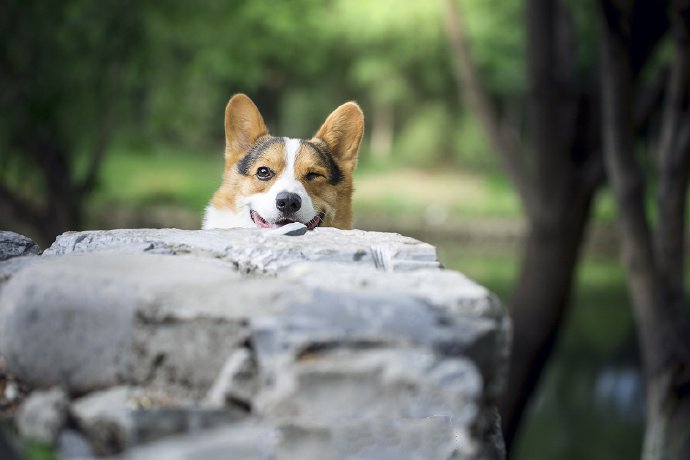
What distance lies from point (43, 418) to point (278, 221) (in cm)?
195

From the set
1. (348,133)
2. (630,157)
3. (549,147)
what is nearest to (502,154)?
(549,147)

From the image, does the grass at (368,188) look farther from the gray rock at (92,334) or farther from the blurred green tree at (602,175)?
the gray rock at (92,334)

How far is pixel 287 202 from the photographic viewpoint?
3.80m

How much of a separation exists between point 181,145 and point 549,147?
19.6 meters

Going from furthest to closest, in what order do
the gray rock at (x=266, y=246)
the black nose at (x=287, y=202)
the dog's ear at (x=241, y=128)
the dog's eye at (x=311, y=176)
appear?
the dog's ear at (x=241, y=128) < the dog's eye at (x=311, y=176) < the black nose at (x=287, y=202) < the gray rock at (x=266, y=246)

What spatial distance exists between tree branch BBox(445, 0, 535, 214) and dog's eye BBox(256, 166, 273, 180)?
410cm

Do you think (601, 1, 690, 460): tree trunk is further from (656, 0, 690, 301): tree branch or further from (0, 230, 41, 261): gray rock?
(0, 230, 41, 261): gray rock

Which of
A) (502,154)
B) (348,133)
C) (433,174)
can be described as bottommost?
(433,174)

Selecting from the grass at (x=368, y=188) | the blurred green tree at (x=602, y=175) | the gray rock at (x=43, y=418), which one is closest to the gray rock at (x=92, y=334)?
the gray rock at (x=43, y=418)

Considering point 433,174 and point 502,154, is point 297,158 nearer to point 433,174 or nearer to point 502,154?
point 502,154

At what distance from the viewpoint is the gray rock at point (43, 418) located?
197 cm

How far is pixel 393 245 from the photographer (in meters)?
2.73

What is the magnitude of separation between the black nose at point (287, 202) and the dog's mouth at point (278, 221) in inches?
1.8

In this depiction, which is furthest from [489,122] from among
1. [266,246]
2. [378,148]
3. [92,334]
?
[378,148]
